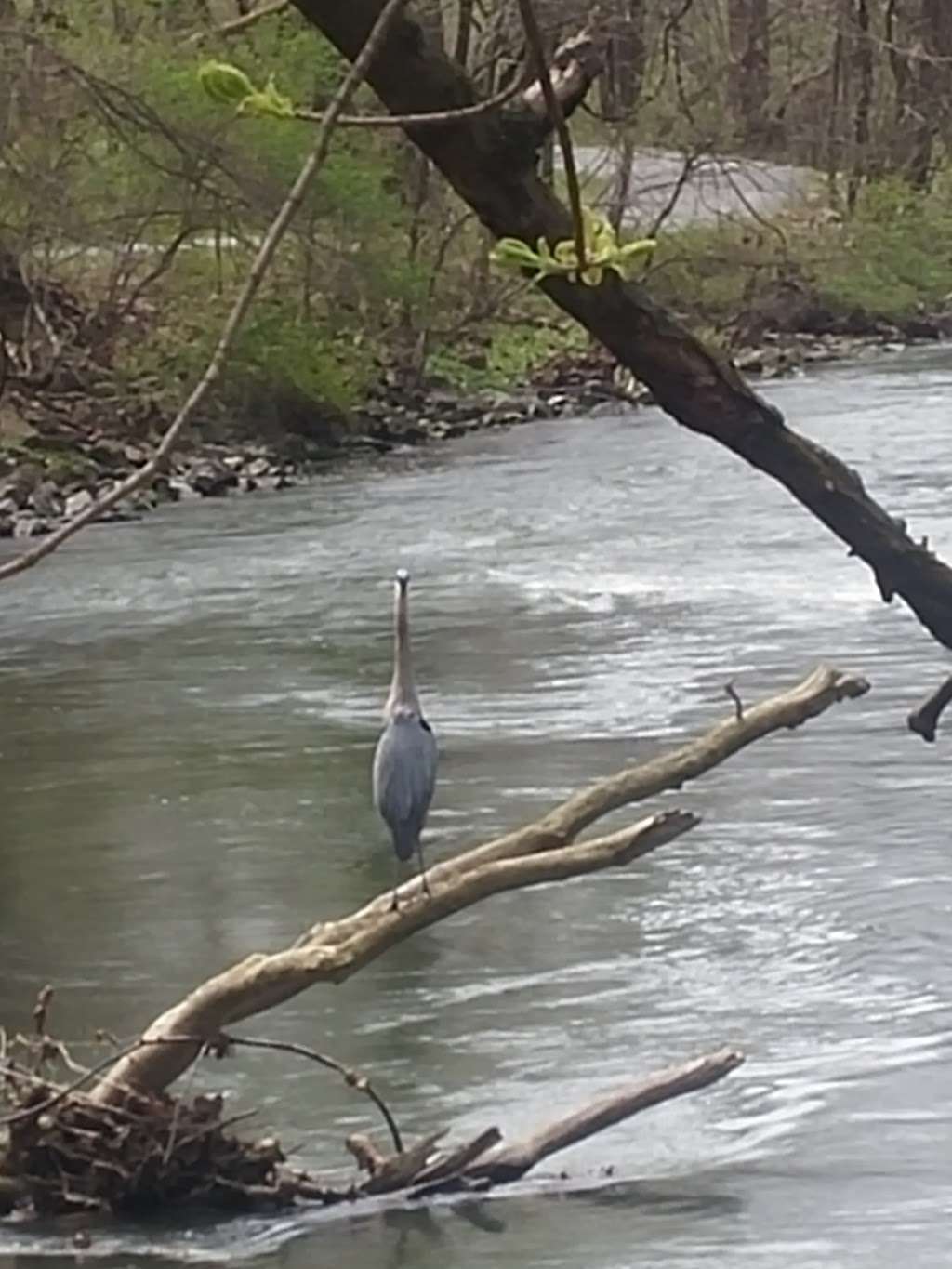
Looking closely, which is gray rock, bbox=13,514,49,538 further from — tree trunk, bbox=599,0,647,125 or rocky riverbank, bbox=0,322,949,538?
tree trunk, bbox=599,0,647,125

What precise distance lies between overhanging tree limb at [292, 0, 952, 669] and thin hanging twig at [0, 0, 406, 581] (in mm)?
177

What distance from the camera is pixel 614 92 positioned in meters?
22.4

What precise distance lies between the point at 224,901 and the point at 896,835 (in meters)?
2.15

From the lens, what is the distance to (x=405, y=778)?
6977mm

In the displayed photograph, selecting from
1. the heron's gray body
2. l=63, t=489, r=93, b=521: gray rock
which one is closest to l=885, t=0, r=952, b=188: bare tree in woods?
l=63, t=489, r=93, b=521: gray rock

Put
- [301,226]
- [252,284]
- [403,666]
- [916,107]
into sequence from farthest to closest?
[916,107] < [301,226] < [403,666] < [252,284]

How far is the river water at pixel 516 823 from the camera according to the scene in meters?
6.45

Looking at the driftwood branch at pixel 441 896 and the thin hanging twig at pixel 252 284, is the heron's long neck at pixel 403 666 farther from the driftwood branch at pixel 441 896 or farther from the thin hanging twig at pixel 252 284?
the thin hanging twig at pixel 252 284

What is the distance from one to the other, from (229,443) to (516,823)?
12.9 m

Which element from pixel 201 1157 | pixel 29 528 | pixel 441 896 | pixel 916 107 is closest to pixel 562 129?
pixel 441 896

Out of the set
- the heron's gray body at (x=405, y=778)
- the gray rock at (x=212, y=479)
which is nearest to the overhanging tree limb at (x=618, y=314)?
→ the heron's gray body at (x=405, y=778)

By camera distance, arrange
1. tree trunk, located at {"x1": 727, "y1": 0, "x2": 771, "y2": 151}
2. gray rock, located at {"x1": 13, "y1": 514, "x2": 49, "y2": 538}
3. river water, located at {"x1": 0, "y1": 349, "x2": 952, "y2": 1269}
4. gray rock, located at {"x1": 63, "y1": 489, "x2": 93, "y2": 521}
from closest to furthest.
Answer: river water, located at {"x1": 0, "y1": 349, "x2": 952, "y2": 1269}, gray rock, located at {"x1": 13, "y1": 514, "x2": 49, "y2": 538}, gray rock, located at {"x1": 63, "y1": 489, "x2": 93, "y2": 521}, tree trunk, located at {"x1": 727, "y1": 0, "x2": 771, "y2": 151}

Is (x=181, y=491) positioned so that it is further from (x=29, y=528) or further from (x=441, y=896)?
(x=441, y=896)

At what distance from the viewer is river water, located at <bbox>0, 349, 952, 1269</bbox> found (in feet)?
21.2
